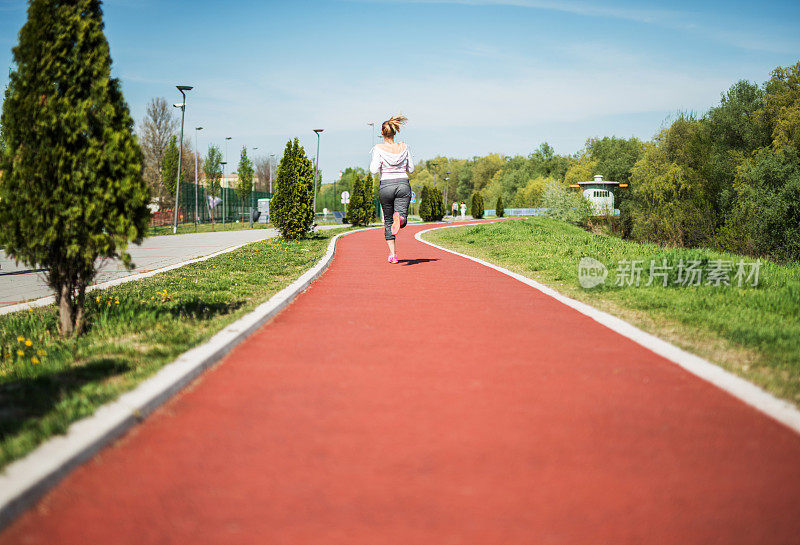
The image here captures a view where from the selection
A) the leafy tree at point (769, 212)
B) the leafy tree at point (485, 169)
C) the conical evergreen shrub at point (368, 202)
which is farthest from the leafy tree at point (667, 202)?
the leafy tree at point (485, 169)

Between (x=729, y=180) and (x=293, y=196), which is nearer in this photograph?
(x=293, y=196)

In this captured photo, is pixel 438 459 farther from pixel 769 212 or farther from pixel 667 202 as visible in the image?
pixel 667 202

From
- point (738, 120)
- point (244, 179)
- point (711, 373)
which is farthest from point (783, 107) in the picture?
point (711, 373)

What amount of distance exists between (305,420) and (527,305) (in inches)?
190

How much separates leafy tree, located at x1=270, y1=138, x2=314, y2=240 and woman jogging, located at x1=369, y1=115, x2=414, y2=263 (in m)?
10.7

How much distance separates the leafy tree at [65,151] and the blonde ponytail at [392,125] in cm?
586

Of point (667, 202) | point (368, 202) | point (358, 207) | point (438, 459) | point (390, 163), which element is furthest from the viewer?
point (667, 202)

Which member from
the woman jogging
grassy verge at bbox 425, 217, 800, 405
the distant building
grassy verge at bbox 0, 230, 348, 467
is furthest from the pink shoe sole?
the distant building

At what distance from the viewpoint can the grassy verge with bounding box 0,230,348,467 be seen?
3732mm

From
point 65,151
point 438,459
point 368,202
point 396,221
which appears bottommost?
point 438,459

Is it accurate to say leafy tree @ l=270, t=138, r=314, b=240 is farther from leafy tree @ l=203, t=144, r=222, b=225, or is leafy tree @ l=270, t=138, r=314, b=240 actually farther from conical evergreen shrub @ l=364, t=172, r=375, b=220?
leafy tree @ l=203, t=144, r=222, b=225

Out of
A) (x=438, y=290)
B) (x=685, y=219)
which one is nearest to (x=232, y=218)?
(x=685, y=219)

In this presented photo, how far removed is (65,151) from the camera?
5930mm

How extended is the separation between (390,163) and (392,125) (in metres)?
0.74
